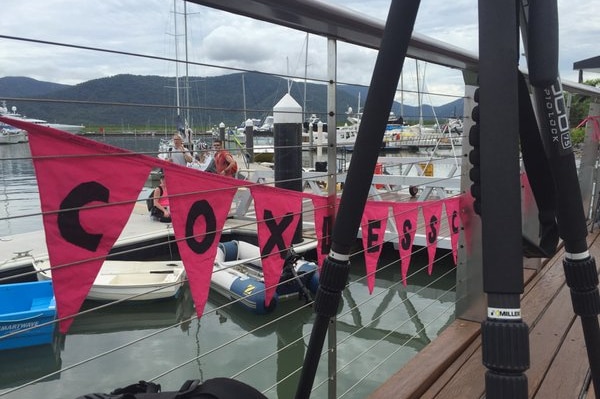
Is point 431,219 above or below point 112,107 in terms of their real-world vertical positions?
below

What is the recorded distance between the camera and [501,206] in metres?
0.69

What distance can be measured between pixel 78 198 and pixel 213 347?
3.57m

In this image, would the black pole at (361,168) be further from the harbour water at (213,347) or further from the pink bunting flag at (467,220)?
the harbour water at (213,347)

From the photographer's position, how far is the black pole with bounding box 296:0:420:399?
0.92 meters

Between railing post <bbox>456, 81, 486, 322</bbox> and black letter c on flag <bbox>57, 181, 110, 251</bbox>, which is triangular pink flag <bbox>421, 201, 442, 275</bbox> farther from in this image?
black letter c on flag <bbox>57, 181, 110, 251</bbox>

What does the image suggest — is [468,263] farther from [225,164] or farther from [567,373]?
[225,164]

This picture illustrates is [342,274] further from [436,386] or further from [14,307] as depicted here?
[14,307]

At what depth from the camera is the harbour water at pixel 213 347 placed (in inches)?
144

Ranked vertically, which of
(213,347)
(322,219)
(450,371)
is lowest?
(213,347)

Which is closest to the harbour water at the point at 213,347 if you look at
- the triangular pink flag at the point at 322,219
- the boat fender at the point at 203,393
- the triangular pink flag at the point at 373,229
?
the triangular pink flag at the point at 373,229

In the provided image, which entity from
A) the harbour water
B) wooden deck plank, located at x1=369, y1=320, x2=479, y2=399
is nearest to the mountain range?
wooden deck plank, located at x1=369, y1=320, x2=479, y2=399

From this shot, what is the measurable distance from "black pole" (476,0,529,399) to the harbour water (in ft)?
7.72

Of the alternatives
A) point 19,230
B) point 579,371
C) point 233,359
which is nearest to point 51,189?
point 579,371

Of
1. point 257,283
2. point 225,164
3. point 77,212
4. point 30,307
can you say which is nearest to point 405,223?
point 77,212
